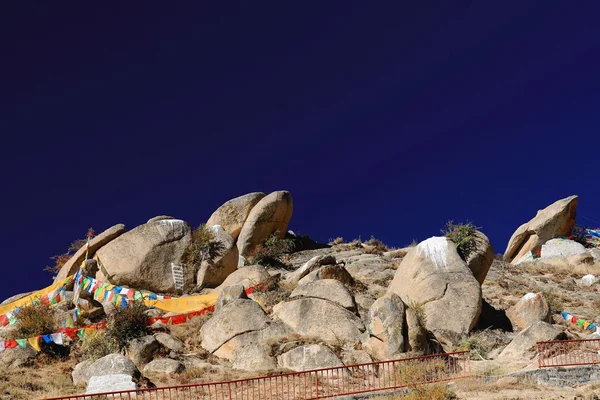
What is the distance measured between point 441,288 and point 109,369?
10898 mm

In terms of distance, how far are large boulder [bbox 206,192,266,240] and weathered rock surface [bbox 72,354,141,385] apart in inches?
670

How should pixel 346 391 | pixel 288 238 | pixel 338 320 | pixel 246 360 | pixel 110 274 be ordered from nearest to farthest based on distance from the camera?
1. pixel 346 391
2. pixel 246 360
3. pixel 338 320
4. pixel 110 274
5. pixel 288 238

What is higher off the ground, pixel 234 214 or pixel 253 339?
pixel 234 214

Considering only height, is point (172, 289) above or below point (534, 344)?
above

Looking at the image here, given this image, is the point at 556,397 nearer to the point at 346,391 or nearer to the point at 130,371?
the point at 346,391

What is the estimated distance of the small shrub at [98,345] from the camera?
16.6 metres

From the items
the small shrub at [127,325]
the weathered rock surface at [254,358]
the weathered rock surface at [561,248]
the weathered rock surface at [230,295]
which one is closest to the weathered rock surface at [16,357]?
the small shrub at [127,325]

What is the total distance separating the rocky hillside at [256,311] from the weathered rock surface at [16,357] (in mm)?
41

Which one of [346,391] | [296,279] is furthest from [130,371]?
[296,279]

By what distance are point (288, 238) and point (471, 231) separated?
1428cm

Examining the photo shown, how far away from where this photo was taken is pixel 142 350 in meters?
16.2

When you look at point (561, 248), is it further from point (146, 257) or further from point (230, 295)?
point (146, 257)

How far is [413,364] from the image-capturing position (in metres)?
14.4

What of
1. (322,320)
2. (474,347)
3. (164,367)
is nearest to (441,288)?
(474,347)
